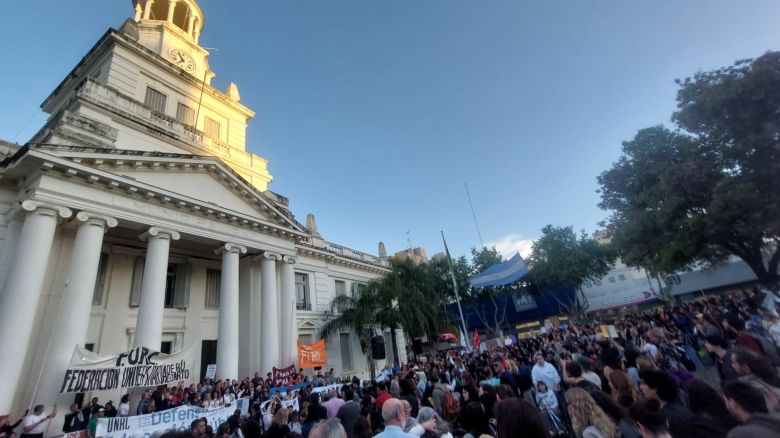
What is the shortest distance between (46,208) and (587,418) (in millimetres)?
15124

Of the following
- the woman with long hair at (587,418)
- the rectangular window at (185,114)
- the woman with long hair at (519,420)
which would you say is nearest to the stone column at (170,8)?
the rectangular window at (185,114)

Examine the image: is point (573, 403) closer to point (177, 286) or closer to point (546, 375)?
point (546, 375)

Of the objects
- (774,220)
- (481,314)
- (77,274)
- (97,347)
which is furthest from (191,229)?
(481,314)

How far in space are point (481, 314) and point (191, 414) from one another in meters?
34.4

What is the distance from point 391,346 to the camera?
2672 cm

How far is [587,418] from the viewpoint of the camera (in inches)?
133

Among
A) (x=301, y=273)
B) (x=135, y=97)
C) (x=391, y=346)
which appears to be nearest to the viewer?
(x=135, y=97)

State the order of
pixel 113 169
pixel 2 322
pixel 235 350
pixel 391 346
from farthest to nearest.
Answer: pixel 391 346 → pixel 235 350 → pixel 113 169 → pixel 2 322

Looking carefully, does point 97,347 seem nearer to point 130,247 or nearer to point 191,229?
point 130,247

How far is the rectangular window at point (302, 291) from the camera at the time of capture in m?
21.5

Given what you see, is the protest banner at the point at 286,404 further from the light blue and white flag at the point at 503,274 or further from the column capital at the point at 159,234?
the light blue and white flag at the point at 503,274

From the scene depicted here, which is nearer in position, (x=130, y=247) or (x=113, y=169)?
(x=113, y=169)

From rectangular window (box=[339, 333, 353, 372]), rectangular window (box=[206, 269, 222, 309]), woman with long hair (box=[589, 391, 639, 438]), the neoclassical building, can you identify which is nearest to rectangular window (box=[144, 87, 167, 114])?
the neoclassical building

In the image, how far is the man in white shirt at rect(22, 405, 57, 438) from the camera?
8641mm
